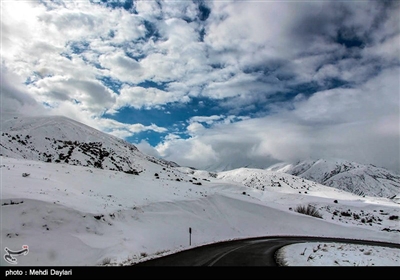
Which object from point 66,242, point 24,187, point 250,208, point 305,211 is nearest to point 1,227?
point 66,242

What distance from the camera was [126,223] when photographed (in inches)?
892

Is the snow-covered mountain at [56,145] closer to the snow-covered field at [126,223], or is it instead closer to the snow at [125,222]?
the snow at [125,222]

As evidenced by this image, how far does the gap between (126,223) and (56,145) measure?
66375 mm

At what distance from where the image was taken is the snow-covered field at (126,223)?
15.1 meters

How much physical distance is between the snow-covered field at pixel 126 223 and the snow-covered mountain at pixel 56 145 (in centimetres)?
2838

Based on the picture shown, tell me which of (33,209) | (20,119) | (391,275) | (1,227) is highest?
(20,119)

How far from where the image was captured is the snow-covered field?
1510 cm

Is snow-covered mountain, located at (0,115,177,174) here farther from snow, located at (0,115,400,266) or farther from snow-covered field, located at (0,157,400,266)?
snow-covered field, located at (0,157,400,266)

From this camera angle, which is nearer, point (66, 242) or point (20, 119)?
point (66, 242)

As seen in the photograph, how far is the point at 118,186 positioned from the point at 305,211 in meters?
37.9

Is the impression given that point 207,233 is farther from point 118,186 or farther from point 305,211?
point 305,211

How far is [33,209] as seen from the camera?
56.1ft
